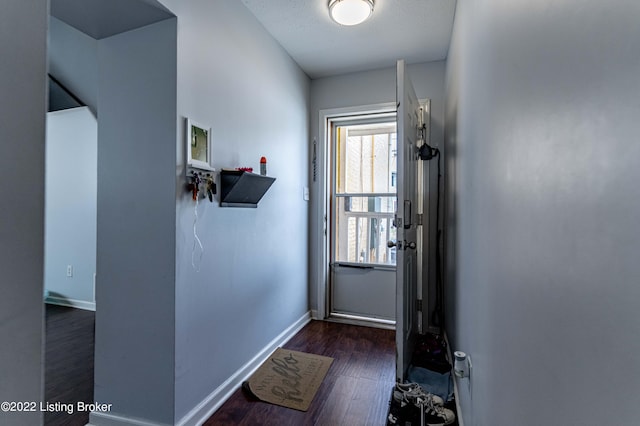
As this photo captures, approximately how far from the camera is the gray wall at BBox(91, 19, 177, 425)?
151 cm

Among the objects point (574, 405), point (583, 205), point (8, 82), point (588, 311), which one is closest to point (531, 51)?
point (583, 205)

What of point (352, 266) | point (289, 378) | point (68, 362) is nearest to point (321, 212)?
point (352, 266)

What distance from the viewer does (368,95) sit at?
303 centimetres

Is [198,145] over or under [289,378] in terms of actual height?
over

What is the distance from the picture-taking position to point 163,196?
152cm

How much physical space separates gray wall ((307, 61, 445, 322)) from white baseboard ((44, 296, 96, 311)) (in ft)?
8.88

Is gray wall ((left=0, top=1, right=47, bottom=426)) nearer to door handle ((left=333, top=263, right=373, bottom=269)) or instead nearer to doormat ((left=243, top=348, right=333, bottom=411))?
doormat ((left=243, top=348, right=333, bottom=411))

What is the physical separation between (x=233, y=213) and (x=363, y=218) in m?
1.63

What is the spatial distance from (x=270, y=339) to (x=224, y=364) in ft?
1.97

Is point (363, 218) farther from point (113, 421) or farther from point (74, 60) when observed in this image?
point (74, 60)

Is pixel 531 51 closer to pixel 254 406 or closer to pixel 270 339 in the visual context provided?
pixel 254 406

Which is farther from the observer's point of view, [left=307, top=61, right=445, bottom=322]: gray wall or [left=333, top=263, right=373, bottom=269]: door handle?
[left=333, top=263, right=373, bottom=269]: door handle

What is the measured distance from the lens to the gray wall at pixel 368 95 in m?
2.83

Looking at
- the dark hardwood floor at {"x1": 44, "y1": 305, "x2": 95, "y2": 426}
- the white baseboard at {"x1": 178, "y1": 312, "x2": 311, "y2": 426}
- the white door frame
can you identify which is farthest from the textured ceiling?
the dark hardwood floor at {"x1": 44, "y1": 305, "x2": 95, "y2": 426}
